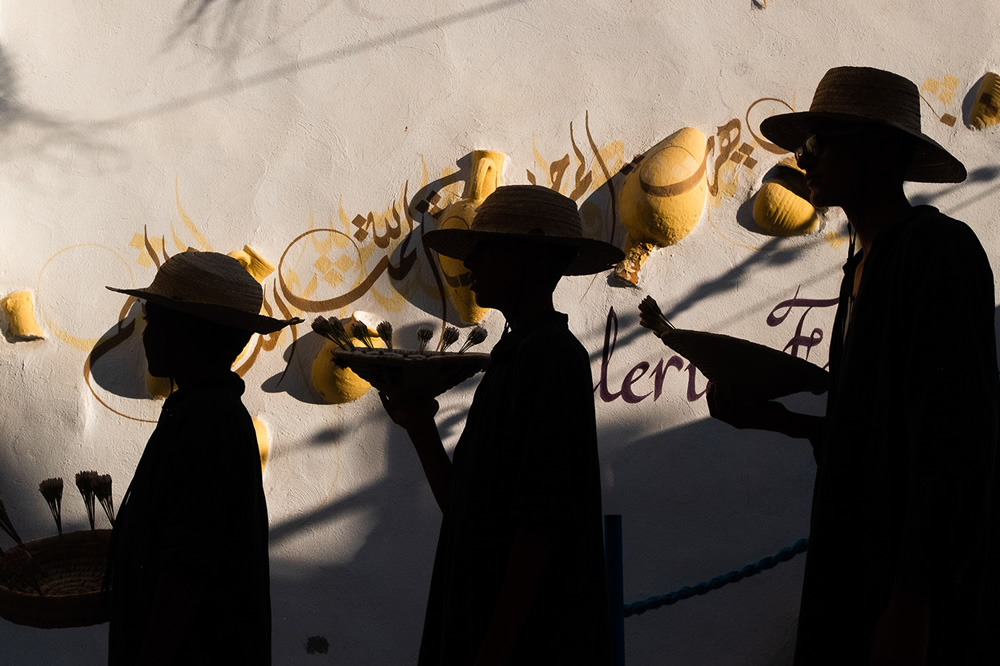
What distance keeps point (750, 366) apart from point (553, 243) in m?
0.47

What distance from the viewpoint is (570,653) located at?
1.73m

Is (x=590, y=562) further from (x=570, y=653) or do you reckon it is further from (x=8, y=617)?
(x=8, y=617)

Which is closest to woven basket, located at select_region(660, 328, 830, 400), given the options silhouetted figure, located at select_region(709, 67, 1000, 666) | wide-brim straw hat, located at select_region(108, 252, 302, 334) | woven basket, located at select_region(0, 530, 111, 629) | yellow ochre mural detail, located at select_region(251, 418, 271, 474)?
silhouetted figure, located at select_region(709, 67, 1000, 666)

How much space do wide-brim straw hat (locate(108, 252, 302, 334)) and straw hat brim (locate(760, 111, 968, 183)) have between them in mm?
1116

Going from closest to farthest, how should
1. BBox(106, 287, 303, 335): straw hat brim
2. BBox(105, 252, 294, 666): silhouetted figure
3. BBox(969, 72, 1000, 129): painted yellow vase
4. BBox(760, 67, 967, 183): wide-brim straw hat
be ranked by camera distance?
1. BBox(760, 67, 967, 183): wide-brim straw hat
2. BBox(105, 252, 294, 666): silhouetted figure
3. BBox(106, 287, 303, 335): straw hat brim
4. BBox(969, 72, 1000, 129): painted yellow vase

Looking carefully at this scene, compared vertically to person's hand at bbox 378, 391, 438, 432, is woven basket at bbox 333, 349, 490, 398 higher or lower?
higher

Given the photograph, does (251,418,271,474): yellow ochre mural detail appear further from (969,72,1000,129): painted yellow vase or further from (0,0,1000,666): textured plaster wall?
(969,72,1000,129): painted yellow vase

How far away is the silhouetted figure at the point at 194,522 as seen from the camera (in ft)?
6.10

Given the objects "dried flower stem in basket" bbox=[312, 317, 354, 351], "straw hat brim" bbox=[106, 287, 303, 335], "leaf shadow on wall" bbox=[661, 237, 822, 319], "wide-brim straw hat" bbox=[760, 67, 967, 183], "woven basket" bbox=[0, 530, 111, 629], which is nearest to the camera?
"wide-brim straw hat" bbox=[760, 67, 967, 183]

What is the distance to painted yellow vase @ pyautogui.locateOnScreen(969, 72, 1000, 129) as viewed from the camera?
11.0 ft

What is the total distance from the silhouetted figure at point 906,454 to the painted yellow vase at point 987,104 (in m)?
2.02

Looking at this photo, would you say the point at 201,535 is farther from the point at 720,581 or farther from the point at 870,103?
the point at 720,581

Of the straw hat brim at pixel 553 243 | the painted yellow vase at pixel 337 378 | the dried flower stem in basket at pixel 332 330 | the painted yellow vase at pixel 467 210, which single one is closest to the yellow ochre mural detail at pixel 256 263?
the painted yellow vase at pixel 337 378

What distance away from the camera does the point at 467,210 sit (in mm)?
3562
